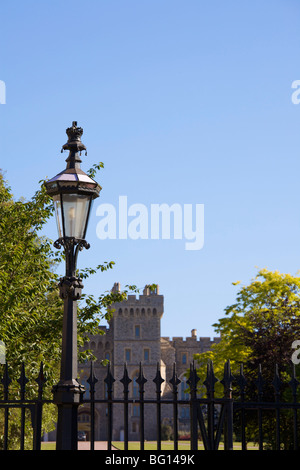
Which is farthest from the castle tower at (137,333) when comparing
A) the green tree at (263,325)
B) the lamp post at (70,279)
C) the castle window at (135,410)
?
the lamp post at (70,279)

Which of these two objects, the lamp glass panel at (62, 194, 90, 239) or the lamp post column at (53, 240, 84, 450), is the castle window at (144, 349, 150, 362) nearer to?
the lamp post column at (53, 240, 84, 450)

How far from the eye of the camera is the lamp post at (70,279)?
6.42 metres

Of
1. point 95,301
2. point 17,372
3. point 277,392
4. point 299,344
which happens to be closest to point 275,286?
point 299,344

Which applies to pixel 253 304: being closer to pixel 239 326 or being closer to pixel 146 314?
pixel 239 326

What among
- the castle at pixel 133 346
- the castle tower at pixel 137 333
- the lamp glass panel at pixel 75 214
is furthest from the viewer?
the castle tower at pixel 137 333

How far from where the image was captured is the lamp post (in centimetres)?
642

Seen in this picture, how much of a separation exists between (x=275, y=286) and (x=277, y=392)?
22.0m

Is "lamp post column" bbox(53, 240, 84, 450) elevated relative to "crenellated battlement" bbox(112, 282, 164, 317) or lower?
lower

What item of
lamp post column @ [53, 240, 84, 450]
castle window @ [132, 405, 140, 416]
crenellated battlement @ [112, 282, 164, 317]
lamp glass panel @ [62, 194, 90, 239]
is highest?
crenellated battlement @ [112, 282, 164, 317]

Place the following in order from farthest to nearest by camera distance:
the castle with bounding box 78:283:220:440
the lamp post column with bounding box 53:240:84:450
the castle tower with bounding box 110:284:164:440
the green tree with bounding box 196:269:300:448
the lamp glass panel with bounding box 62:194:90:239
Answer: the castle tower with bounding box 110:284:164:440 → the castle with bounding box 78:283:220:440 → the green tree with bounding box 196:269:300:448 → the lamp glass panel with bounding box 62:194:90:239 → the lamp post column with bounding box 53:240:84:450

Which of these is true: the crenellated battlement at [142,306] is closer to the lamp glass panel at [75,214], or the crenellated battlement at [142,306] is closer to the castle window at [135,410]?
the castle window at [135,410]

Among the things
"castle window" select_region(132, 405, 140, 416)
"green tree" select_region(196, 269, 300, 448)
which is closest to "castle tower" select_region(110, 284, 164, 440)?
"castle window" select_region(132, 405, 140, 416)

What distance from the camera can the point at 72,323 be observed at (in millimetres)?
6562

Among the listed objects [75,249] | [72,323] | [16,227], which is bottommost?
[72,323]
